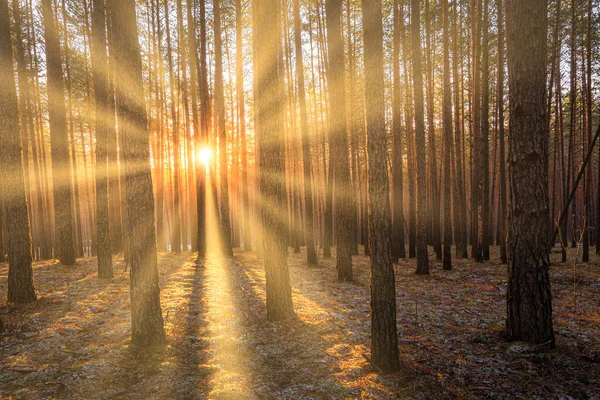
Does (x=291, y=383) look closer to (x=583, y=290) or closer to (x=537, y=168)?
(x=537, y=168)

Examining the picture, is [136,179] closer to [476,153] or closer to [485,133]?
[476,153]

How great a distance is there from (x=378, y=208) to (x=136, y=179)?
12.2 ft

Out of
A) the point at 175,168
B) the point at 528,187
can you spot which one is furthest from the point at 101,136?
the point at 528,187

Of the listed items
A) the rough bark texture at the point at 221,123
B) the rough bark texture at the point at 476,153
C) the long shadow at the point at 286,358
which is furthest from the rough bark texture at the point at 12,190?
the rough bark texture at the point at 476,153

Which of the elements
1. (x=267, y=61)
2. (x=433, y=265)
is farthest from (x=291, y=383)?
(x=433, y=265)

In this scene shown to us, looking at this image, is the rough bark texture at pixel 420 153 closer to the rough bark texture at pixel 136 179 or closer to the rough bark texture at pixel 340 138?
the rough bark texture at pixel 340 138

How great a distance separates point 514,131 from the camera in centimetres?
439

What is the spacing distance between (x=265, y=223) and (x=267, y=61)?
3.23 meters

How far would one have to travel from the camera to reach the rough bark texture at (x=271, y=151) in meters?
5.52

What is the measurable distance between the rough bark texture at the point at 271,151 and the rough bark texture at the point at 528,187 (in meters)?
3.90

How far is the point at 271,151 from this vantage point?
18.4 feet

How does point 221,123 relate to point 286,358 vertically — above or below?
above

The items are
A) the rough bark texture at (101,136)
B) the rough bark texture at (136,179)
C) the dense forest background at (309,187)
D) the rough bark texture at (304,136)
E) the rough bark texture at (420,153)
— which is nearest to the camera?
the dense forest background at (309,187)

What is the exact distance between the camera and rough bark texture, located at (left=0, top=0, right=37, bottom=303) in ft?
20.1
